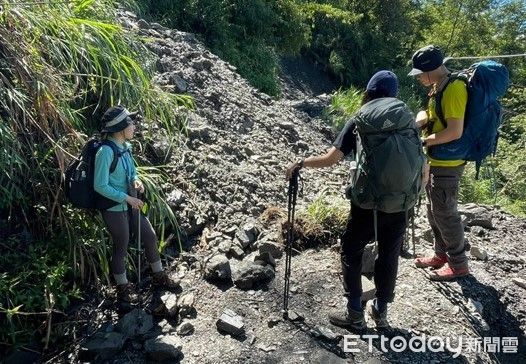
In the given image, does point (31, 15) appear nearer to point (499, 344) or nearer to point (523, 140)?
point (499, 344)

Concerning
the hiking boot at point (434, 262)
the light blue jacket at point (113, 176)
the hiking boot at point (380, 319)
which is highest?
the light blue jacket at point (113, 176)

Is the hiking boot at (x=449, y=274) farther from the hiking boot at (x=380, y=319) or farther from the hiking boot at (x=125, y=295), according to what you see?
the hiking boot at (x=125, y=295)

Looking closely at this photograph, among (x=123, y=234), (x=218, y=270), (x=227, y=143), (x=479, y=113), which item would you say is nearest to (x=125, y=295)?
(x=123, y=234)

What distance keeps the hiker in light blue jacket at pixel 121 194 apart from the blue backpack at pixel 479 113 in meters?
2.17

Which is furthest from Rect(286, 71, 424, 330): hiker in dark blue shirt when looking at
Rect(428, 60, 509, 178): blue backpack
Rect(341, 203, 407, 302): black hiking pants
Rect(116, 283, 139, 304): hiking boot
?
Rect(116, 283, 139, 304): hiking boot

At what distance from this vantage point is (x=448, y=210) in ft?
12.4

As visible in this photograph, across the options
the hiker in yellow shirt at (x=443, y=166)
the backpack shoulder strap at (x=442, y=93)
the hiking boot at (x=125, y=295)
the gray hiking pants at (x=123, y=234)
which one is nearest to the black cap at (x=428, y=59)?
the hiker in yellow shirt at (x=443, y=166)

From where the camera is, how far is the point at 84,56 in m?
4.23

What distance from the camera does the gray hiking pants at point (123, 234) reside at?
133 inches

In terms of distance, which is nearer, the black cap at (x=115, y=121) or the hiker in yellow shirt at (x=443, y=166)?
the black cap at (x=115, y=121)

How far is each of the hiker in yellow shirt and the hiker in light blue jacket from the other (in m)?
2.10

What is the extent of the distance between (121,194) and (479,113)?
100 inches

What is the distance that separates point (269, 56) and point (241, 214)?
20.7ft

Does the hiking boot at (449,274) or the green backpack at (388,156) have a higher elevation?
the green backpack at (388,156)
